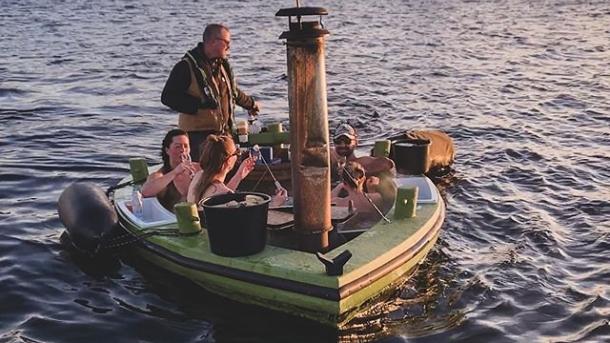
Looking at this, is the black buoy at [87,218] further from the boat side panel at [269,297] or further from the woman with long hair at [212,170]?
the boat side panel at [269,297]

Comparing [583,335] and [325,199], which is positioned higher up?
[325,199]

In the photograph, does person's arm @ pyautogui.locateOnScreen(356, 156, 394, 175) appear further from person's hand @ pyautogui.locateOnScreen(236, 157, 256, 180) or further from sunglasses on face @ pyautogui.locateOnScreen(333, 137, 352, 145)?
person's hand @ pyautogui.locateOnScreen(236, 157, 256, 180)

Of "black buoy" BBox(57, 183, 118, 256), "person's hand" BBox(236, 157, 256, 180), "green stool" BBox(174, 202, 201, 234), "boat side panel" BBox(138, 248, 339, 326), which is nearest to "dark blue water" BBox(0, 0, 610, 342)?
"boat side panel" BBox(138, 248, 339, 326)

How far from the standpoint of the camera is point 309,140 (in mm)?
7559

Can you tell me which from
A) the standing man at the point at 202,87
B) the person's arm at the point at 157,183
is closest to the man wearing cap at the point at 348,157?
the standing man at the point at 202,87

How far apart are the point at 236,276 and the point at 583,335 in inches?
129

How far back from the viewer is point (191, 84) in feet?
34.0

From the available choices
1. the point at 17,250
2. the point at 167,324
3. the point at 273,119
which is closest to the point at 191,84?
the point at 17,250

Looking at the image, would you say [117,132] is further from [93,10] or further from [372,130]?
[93,10]

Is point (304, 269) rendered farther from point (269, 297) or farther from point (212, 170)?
point (212, 170)

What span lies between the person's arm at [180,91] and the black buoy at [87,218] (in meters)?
1.55

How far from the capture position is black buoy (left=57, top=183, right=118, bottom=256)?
8.97 metres

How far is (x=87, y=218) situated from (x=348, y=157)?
3141 millimetres

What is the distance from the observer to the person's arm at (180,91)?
10.3 meters
